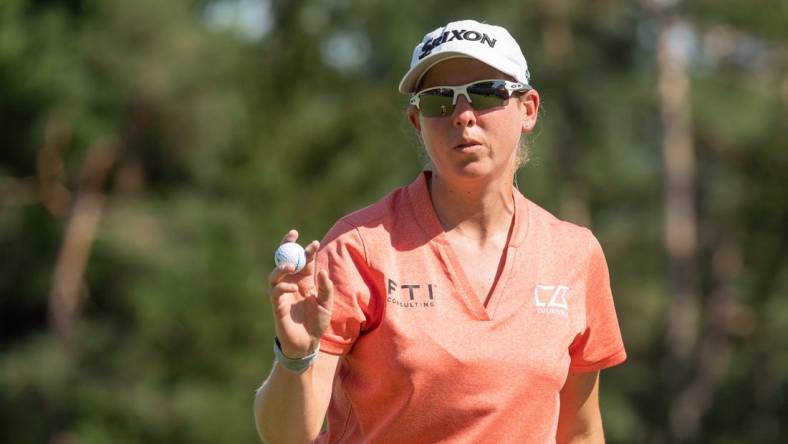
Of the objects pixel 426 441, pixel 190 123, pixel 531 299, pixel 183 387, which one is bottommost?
pixel 183 387

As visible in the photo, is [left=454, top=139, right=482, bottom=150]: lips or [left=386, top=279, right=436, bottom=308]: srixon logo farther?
[left=454, top=139, right=482, bottom=150]: lips

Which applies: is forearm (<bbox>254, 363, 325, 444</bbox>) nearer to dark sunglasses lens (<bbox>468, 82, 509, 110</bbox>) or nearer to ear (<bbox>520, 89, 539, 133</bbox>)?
dark sunglasses lens (<bbox>468, 82, 509, 110</bbox>)

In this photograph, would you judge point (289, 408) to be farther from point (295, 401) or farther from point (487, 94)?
point (487, 94)

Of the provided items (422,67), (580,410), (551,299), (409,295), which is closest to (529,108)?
(422,67)

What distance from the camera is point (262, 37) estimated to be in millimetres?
24594

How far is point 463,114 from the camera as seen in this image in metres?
3.71

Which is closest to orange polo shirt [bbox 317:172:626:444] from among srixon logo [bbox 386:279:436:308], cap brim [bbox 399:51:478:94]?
srixon logo [bbox 386:279:436:308]

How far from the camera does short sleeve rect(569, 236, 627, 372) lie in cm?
392

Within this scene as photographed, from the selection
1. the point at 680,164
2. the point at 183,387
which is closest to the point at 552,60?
the point at 680,164

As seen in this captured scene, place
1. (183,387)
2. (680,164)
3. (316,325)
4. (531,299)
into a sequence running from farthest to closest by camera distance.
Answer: (680,164)
(183,387)
(531,299)
(316,325)

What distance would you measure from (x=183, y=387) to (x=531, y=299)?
2053 cm

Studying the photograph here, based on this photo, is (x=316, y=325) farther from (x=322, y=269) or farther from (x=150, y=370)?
(x=150, y=370)

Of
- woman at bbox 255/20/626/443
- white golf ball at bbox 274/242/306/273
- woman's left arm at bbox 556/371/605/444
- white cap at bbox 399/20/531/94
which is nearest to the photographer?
white golf ball at bbox 274/242/306/273

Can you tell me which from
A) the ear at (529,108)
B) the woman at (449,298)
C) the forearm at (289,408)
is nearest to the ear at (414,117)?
the woman at (449,298)
